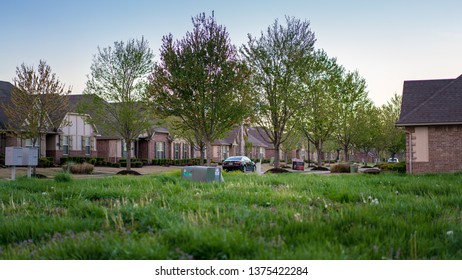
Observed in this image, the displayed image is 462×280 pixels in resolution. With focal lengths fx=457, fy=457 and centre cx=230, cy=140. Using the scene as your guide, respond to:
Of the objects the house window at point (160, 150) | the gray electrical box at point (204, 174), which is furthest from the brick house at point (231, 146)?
the gray electrical box at point (204, 174)

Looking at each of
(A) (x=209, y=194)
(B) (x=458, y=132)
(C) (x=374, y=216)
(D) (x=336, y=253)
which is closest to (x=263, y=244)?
(D) (x=336, y=253)

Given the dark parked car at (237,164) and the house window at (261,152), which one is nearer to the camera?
the dark parked car at (237,164)

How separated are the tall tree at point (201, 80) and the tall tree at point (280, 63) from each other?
238 inches

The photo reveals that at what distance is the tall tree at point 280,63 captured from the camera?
114 ft

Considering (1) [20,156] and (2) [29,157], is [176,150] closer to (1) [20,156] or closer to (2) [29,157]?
(2) [29,157]

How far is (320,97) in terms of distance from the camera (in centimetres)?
3800

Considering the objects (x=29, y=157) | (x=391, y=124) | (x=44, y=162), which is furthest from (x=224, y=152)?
(x=29, y=157)

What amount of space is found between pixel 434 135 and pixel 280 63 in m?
13.8

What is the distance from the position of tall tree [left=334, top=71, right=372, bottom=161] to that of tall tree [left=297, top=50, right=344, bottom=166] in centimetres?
100

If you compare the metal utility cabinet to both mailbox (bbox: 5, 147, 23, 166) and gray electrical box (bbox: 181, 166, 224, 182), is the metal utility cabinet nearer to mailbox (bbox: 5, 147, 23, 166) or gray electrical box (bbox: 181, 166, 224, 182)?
mailbox (bbox: 5, 147, 23, 166)

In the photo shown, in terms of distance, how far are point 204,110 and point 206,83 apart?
5.49 feet

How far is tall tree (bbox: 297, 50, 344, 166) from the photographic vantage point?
3616 cm

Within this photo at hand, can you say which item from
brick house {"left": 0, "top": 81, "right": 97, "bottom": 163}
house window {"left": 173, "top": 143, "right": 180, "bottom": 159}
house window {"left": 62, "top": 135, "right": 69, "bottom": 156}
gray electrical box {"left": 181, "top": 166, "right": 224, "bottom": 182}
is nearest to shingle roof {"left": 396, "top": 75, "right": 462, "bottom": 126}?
gray electrical box {"left": 181, "top": 166, "right": 224, "bottom": 182}

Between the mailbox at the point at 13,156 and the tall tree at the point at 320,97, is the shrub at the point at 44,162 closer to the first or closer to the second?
the mailbox at the point at 13,156
